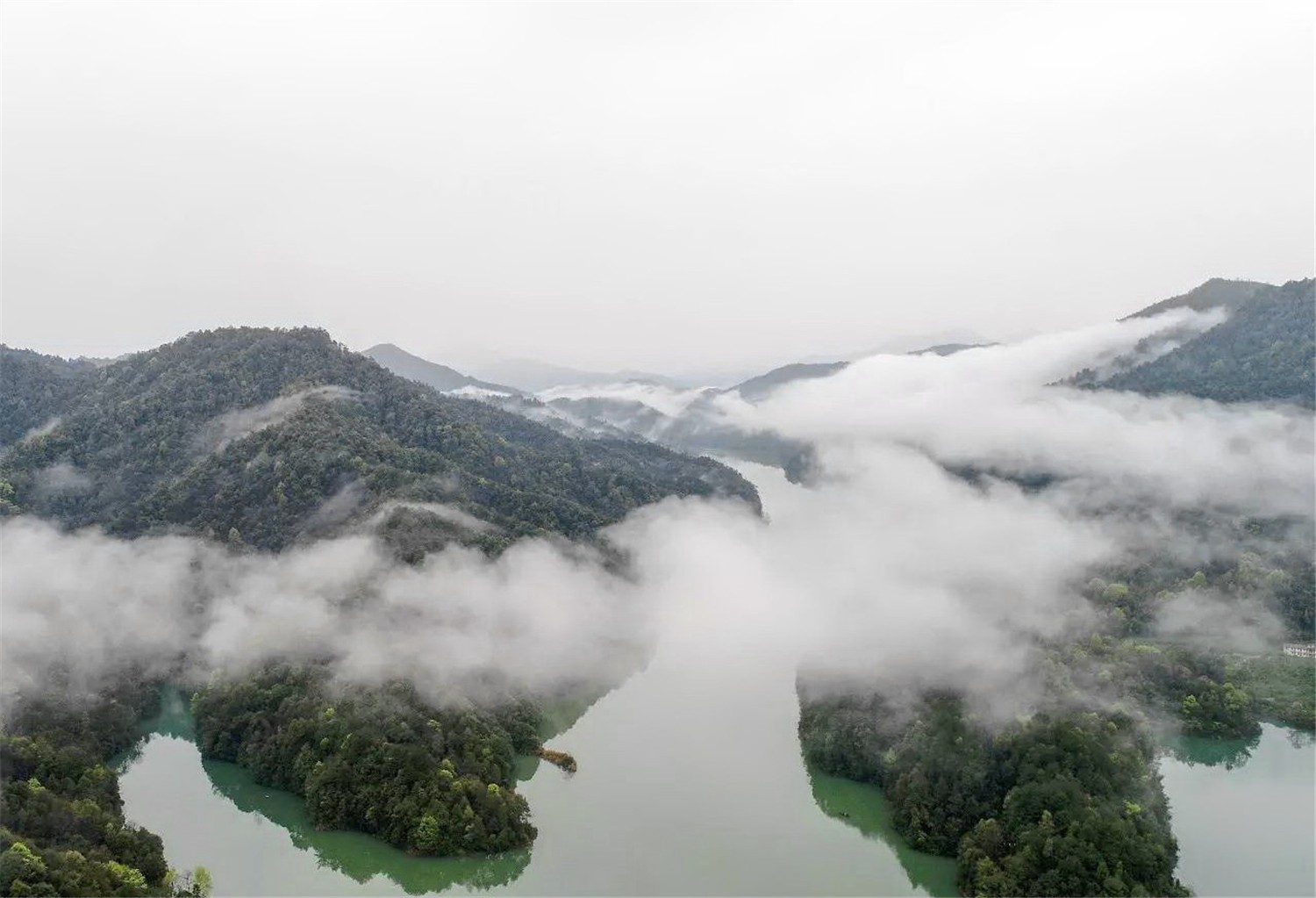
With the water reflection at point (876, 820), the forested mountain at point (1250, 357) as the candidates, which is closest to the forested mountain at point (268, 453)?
the water reflection at point (876, 820)

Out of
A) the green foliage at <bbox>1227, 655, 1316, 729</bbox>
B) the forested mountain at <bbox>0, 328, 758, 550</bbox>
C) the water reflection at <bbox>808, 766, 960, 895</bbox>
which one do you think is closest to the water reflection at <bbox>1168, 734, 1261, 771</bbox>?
the green foliage at <bbox>1227, 655, 1316, 729</bbox>

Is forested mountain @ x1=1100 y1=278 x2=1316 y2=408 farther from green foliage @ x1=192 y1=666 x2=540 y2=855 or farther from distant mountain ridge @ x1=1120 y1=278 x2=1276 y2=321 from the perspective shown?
green foliage @ x1=192 y1=666 x2=540 y2=855

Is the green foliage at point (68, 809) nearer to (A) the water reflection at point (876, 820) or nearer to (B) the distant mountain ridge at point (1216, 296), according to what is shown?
(A) the water reflection at point (876, 820)

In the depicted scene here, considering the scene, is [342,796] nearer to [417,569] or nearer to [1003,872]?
[417,569]

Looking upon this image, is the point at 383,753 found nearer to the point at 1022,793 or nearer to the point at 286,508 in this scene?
the point at 1022,793

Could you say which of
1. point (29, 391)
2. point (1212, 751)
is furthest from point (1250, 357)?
point (29, 391)
